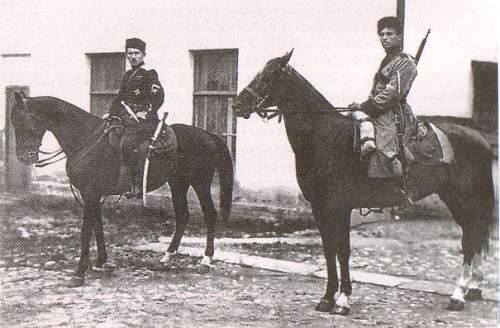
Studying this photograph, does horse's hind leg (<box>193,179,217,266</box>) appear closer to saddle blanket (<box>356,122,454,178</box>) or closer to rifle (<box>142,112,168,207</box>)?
Result: rifle (<box>142,112,168,207</box>)

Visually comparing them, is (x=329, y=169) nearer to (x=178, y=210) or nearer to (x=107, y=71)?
(x=178, y=210)

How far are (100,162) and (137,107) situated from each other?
422mm

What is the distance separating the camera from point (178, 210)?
4.28 m

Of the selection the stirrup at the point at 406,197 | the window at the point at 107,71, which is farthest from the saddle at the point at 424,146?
the window at the point at 107,71

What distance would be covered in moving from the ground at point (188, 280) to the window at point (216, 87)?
62 centimetres

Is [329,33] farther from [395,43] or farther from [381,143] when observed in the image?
[381,143]

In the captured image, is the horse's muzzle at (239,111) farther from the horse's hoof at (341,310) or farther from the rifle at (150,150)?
the horse's hoof at (341,310)

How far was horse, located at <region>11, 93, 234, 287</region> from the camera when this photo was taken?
12.8 feet

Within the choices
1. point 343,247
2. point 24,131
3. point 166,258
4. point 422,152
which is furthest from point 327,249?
point 24,131

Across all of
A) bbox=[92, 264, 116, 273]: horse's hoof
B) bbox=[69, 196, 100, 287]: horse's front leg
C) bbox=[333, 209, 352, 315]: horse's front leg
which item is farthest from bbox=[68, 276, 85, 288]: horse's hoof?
bbox=[333, 209, 352, 315]: horse's front leg

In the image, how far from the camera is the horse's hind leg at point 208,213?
428 cm

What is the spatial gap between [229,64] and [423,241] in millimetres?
2361

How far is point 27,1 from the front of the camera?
3.87 metres

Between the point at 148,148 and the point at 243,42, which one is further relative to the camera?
the point at 148,148
